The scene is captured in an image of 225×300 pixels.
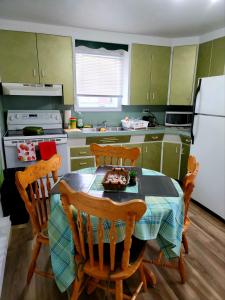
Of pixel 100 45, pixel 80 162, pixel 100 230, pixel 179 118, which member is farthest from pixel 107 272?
pixel 100 45

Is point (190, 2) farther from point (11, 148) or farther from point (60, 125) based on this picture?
point (11, 148)

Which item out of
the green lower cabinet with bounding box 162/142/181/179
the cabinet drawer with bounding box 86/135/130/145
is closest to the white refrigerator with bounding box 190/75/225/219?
the green lower cabinet with bounding box 162/142/181/179

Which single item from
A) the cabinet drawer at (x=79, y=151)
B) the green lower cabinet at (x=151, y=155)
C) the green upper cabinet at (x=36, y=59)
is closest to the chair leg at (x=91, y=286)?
the cabinet drawer at (x=79, y=151)

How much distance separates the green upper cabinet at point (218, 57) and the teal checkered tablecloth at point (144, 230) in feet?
7.86

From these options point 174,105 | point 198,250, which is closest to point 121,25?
point 174,105

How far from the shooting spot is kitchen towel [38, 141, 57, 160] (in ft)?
8.74

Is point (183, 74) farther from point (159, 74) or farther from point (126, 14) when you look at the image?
point (126, 14)

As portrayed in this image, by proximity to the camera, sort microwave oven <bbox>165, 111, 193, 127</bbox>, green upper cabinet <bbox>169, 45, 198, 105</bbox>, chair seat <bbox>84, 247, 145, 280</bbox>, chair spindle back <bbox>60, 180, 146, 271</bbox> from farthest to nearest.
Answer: microwave oven <bbox>165, 111, 193, 127</bbox> → green upper cabinet <bbox>169, 45, 198, 105</bbox> → chair seat <bbox>84, 247, 145, 280</bbox> → chair spindle back <bbox>60, 180, 146, 271</bbox>

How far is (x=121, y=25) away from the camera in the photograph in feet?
9.33

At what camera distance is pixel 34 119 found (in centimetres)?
309

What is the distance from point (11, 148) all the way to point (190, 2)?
2610mm

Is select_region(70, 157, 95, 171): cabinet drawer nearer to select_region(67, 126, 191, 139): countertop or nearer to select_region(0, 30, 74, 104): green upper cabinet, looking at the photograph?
select_region(67, 126, 191, 139): countertop

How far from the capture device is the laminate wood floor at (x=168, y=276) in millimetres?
1511

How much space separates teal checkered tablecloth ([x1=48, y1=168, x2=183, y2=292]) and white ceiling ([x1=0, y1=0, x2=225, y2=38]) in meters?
2.04
